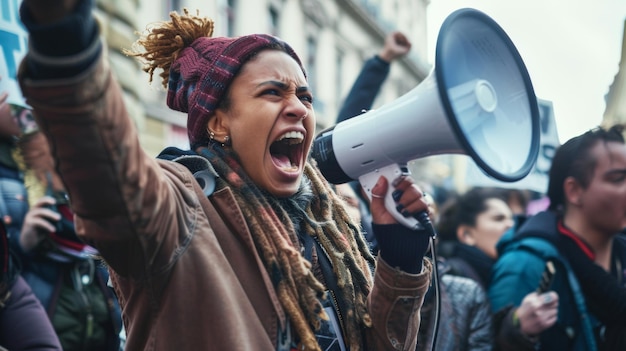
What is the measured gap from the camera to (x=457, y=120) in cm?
155

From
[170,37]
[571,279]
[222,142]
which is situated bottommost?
[571,279]

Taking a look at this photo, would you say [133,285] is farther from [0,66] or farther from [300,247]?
[0,66]

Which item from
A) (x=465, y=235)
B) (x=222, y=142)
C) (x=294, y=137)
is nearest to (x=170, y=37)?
(x=222, y=142)

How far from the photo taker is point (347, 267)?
6.11 ft

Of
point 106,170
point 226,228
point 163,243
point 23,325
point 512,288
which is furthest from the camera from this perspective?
point 512,288

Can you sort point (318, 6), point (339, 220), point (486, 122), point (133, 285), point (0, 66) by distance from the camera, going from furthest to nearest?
1. point (318, 6)
2. point (0, 66)
3. point (339, 220)
4. point (486, 122)
5. point (133, 285)

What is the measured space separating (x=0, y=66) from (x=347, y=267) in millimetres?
1942

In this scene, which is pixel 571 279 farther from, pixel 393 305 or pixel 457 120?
pixel 457 120

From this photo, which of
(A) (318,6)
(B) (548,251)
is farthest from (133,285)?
(A) (318,6)

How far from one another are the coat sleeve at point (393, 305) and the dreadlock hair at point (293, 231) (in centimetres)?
4

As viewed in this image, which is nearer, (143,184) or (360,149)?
(143,184)

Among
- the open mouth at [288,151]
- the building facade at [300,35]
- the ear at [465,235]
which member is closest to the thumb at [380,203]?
the open mouth at [288,151]

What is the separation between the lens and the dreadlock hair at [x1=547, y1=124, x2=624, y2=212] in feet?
10.8

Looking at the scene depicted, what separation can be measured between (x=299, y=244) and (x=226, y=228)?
22 centimetres
